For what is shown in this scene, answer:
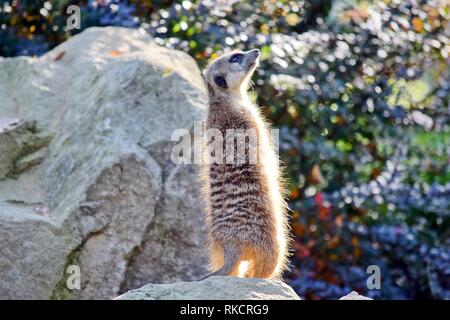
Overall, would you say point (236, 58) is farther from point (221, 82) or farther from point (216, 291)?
point (216, 291)

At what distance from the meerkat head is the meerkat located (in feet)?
0.91

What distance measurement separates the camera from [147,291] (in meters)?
3.38

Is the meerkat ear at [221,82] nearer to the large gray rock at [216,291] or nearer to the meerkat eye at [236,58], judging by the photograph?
the meerkat eye at [236,58]

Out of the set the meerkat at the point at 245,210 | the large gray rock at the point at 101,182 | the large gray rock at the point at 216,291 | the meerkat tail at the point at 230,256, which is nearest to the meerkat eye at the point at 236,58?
the large gray rock at the point at 101,182

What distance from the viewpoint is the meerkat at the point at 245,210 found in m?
4.09

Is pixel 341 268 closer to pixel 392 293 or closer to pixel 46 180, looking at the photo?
pixel 392 293

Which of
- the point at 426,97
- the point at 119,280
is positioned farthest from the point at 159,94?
the point at 426,97

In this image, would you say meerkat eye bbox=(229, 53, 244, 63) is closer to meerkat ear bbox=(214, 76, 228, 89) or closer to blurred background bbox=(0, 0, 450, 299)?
meerkat ear bbox=(214, 76, 228, 89)

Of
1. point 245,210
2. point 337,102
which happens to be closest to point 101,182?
point 245,210

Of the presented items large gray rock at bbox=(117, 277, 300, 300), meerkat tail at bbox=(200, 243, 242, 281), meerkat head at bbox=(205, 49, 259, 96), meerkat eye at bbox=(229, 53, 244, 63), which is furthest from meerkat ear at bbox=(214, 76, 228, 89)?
large gray rock at bbox=(117, 277, 300, 300)

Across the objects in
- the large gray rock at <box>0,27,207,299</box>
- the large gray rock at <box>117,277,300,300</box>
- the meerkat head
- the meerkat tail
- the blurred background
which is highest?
the large gray rock at <box>117,277,300,300</box>

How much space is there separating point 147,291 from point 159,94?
193 centimetres

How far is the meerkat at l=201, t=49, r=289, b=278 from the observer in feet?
13.4

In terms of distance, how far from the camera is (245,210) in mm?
4117
